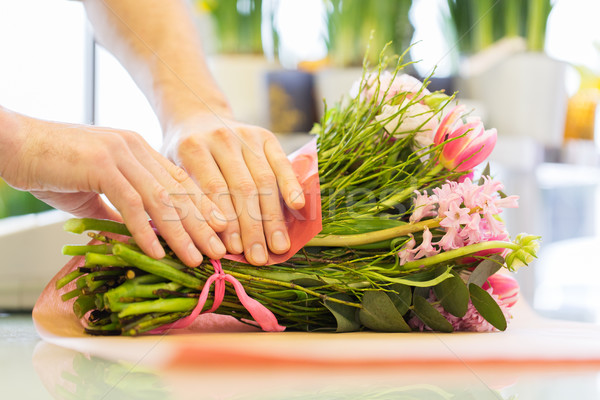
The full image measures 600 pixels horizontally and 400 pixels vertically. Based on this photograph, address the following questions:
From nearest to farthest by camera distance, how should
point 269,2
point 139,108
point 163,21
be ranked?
point 163,21
point 139,108
point 269,2

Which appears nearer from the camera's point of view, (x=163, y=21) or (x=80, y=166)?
(x=80, y=166)

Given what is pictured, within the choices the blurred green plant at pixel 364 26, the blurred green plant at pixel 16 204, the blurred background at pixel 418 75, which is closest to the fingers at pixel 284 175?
the blurred background at pixel 418 75

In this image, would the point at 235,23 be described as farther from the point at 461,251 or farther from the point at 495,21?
the point at 461,251

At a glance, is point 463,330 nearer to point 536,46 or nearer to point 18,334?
point 18,334

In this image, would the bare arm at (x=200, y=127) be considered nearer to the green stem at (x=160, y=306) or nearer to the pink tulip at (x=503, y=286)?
the green stem at (x=160, y=306)

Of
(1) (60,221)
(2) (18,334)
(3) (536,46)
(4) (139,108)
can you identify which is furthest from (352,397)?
(3) (536,46)

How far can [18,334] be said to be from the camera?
566 mm

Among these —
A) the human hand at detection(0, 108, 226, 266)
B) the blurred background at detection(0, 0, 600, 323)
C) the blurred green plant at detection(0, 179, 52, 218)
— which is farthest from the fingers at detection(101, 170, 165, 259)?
the blurred green plant at detection(0, 179, 52, 218)

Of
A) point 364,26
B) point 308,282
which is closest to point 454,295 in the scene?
point 308,282

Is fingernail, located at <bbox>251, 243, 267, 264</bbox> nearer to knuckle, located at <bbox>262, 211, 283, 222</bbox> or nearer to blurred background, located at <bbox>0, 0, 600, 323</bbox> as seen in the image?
knuckle, located at <bbox>262, 211, 283, 222</bbox>

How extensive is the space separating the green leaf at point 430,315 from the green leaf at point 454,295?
0.04ft

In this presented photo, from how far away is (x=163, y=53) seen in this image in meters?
0.73

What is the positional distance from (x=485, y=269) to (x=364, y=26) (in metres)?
2.15

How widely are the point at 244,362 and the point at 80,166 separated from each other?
0.22m
